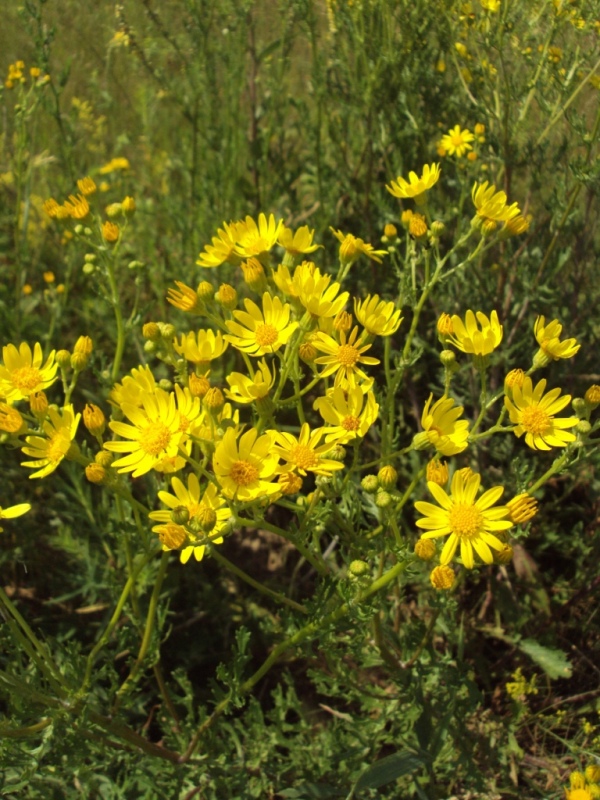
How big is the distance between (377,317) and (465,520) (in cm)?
68

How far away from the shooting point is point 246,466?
67.2 inches

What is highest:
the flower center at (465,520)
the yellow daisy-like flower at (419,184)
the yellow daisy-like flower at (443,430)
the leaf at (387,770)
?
the yellow daisy-like flower at (419,184)

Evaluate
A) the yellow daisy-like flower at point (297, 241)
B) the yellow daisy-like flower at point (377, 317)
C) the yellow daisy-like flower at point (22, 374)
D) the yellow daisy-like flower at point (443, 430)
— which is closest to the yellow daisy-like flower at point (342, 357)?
the yellow daisy-like flower at point (377, 317)

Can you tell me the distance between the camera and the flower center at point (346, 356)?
6.30 feet

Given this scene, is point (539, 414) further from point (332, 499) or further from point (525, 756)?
point (525, 756)

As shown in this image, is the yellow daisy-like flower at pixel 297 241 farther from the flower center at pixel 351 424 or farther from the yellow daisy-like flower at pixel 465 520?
the yellow daisy-like flower at pixel 465 520

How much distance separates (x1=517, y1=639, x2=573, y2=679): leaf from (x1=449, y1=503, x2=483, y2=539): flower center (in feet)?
4.33

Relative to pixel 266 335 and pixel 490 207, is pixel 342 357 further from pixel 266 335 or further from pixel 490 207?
pixel 490 207

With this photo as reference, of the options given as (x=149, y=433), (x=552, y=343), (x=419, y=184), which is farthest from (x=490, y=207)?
(x=149, y=433)

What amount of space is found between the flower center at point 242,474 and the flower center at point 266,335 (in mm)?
404

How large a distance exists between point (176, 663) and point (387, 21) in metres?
3.03

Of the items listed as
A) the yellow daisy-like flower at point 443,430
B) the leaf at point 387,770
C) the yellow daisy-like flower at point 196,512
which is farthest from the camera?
the leaf at point 387,770

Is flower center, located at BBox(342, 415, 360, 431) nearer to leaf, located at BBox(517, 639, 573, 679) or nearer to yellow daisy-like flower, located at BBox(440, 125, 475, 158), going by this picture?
leaf, located at BBox(517, 639, 573, 679)

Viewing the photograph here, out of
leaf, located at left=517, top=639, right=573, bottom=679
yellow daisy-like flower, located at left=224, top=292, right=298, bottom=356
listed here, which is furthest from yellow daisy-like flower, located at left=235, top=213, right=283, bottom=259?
leaf, located at left=517, top=639, right=573, bottom=679
